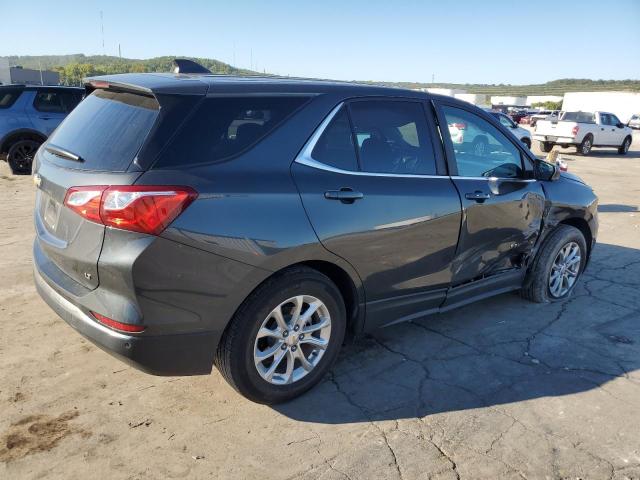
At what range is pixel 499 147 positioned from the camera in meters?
4.22

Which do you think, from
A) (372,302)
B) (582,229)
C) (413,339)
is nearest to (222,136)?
(372,302)

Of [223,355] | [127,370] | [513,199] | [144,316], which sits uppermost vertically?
[513,199]

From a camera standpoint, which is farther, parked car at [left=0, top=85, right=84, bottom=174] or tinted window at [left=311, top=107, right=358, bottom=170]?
parked car at [left=0, top=85, right=84, bottom=174]

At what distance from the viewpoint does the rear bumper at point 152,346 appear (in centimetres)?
252

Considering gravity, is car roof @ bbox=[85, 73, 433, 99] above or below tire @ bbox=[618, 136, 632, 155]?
above

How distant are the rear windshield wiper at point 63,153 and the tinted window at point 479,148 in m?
2.42

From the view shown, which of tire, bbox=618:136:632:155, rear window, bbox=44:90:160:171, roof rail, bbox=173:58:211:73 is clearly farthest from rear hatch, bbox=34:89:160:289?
tire, bbox=618:136:632:155

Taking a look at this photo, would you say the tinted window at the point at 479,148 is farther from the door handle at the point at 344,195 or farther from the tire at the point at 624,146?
the tire at the point at 624,146

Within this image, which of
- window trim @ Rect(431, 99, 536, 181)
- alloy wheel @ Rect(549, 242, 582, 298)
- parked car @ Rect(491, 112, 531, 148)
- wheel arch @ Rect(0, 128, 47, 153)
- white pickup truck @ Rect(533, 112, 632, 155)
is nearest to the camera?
window trim @ Rect(431, 99, 536, 181)

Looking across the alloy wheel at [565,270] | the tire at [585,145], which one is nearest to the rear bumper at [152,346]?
the alloy wheel at [565,270]

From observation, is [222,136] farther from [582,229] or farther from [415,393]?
[582,229]

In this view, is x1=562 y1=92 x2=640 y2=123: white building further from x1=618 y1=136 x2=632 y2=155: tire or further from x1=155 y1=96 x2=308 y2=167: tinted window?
x1=155 y1=96 x2=308 y2=167: tinted window

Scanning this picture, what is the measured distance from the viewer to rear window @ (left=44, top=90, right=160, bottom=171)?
2582 mm

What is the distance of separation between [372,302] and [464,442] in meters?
0.96
